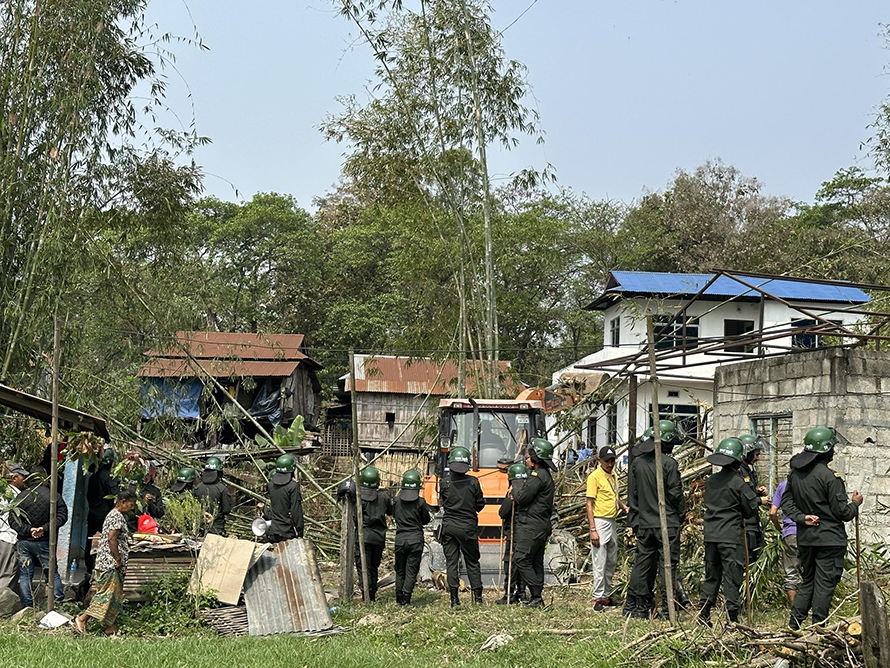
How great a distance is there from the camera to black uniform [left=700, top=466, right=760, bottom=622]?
28.9 feet

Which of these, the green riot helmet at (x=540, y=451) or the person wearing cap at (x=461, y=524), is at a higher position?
the green riot helmet at (x=540, y=451)

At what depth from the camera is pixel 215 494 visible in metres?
12.5

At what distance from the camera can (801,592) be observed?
26.7 feet

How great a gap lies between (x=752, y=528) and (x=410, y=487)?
12.3 ft

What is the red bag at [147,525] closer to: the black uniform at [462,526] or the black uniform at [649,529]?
the black uniform at [462,526]

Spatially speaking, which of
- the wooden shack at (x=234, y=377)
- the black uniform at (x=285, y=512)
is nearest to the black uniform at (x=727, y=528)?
the black uniform at (x=285, y=512)

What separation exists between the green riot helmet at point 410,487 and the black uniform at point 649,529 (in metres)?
2.52

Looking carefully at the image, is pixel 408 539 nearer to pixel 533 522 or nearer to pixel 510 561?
pixel 510 561

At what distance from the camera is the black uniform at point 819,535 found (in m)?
7.94

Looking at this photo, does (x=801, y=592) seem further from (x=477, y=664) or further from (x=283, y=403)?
(x=283, y=403)

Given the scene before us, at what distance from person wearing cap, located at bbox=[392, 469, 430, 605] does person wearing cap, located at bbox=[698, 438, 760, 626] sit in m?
3.20

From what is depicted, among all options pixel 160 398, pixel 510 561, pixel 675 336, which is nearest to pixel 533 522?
pixel 510 561

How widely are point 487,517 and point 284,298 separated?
84.1ft

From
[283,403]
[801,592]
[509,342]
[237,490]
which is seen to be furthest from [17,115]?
[509,342]
